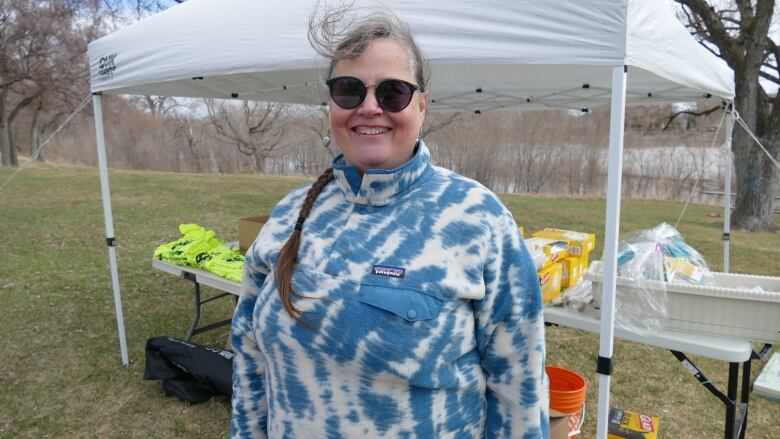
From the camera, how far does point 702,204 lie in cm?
1449

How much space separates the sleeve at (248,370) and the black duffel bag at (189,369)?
81.9 inches

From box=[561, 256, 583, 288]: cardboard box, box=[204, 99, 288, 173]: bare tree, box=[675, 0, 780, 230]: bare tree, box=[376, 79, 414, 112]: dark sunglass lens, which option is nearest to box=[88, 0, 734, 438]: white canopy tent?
box=[376, 79, 414, 112]: dark sunglass lens

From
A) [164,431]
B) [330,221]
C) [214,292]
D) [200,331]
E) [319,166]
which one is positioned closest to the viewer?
[330,221]

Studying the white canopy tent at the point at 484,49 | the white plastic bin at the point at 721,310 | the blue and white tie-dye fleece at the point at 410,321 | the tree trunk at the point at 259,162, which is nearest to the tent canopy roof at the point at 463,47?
the white canopy tent at the point at 484,49

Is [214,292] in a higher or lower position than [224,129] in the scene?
lower

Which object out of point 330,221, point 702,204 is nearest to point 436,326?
point 330,221

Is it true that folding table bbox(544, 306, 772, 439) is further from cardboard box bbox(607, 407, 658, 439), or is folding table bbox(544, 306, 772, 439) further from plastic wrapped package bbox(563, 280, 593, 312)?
cardboard box bbox(607, 407, 658, 439)

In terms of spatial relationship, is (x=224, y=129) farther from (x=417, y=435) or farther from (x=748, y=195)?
(x=417, y=435)

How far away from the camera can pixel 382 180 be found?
934 millimetres

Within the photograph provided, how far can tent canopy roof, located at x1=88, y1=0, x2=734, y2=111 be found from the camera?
1736mm

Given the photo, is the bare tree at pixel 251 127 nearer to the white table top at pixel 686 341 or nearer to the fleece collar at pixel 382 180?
the white table top at pixel 686 341

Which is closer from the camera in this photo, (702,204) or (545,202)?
(545,202)

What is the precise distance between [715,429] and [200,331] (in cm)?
355

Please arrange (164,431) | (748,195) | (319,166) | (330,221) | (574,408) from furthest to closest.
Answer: (319,166) → (748,195) → (164,431) → (574,408) → (330,221)
